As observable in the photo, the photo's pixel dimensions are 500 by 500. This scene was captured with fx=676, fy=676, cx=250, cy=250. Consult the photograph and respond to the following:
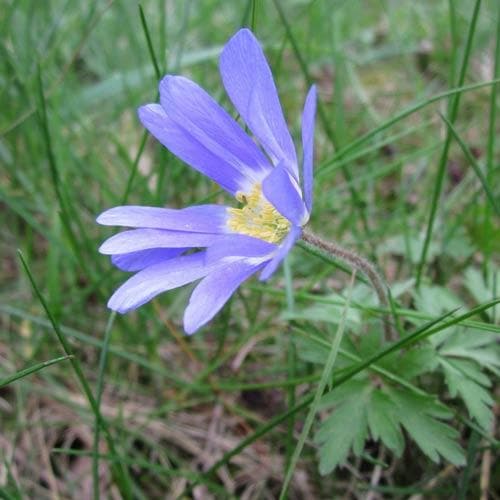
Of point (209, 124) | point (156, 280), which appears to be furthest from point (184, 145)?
point (156, 280)

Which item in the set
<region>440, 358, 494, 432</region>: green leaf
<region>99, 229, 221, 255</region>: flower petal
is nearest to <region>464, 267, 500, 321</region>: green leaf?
<region>440, 358, 494, 432</region>: green leaf

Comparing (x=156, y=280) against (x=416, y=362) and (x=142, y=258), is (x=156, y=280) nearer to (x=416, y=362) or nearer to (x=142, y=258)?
(x=142, y=258)

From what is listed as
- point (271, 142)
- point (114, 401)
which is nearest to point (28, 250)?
point (114, 401)

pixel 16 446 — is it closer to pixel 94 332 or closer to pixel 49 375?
pixel 49 375

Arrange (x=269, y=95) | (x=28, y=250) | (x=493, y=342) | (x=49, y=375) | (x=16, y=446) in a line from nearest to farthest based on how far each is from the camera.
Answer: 1. (x=269, y=95)
2. (x=493, y=342)
3. (x=16, y=446)
4. (x=49, y=375)
5. (x=28, y=250)

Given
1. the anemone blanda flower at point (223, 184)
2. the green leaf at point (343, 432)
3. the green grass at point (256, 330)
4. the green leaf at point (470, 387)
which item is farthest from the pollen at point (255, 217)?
the green leaf at point (470, 387)

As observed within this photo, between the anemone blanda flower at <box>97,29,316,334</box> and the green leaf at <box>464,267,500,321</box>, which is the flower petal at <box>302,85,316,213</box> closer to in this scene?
the anemone blanda flower at <box>97,29,316,334</box>
